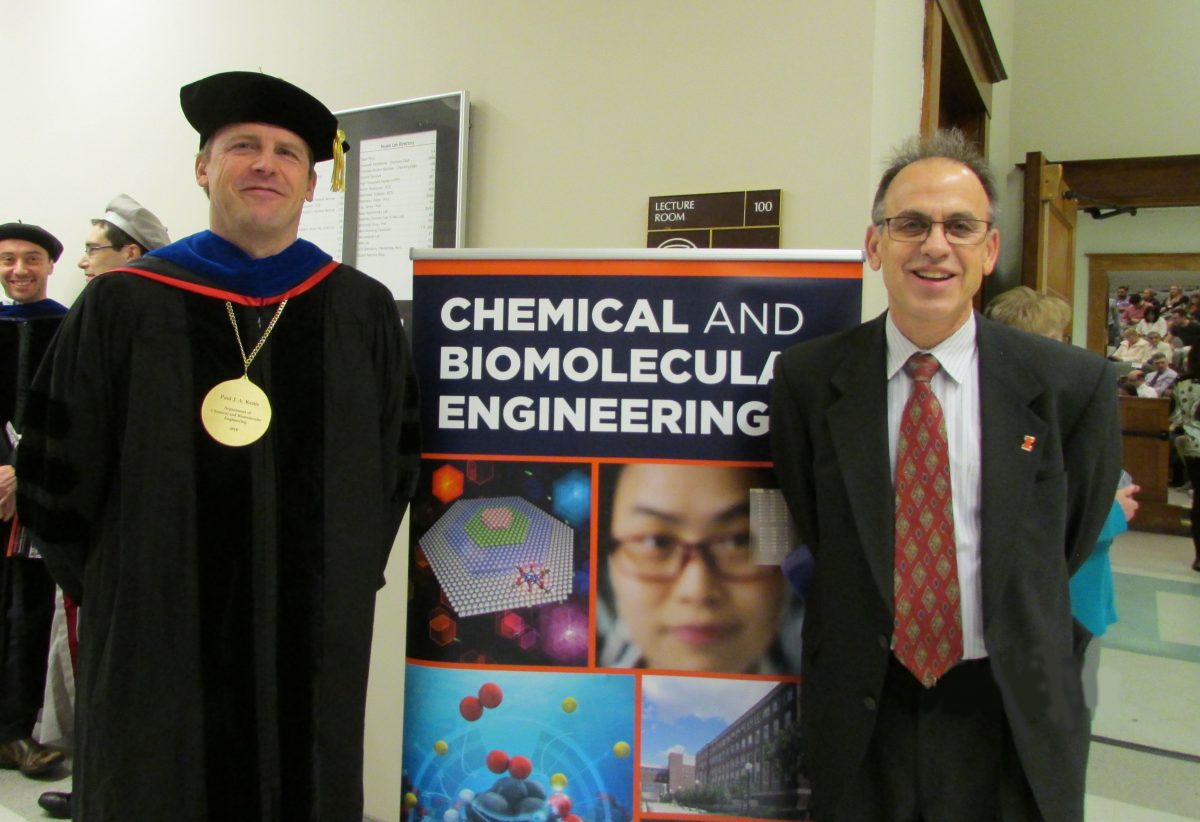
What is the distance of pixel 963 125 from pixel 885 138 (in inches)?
88.3

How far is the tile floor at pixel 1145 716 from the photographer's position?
2537 mm

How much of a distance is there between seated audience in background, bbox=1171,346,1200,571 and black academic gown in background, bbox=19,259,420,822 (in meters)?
5.01

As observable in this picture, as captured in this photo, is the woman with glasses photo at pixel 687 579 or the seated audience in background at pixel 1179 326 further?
the seated audience in background at pixel 1179 326

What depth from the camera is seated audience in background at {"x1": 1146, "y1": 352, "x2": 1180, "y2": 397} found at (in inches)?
266

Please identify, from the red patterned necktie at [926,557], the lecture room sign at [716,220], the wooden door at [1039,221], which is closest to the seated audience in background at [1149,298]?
the wooden door at [1039,221]

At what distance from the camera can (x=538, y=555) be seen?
4.91ft

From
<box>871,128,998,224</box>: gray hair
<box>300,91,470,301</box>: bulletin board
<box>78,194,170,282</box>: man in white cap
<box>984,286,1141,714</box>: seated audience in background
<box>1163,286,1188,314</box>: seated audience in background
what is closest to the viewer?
<box>871,128,998,224</box>: gray hair

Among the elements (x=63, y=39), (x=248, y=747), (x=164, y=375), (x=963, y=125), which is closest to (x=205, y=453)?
(x=164, y=375)

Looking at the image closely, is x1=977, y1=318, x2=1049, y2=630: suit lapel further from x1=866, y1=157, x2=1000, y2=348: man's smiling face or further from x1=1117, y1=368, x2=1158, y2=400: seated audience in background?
x1=1117, y1=368, x2=1158, y2=400: seated audience in background

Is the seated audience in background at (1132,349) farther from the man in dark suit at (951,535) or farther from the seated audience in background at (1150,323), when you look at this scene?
the man in dark suit at (951,535)

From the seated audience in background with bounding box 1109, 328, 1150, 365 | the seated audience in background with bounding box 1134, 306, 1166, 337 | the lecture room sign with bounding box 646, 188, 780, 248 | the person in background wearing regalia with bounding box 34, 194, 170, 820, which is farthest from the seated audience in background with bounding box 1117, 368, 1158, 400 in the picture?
the person in background wearing regalia with bounding box 34, 194, 170, 820

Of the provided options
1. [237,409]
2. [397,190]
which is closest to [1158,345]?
[397,190]

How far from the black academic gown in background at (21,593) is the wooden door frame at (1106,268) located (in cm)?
756

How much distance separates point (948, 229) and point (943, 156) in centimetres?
12
